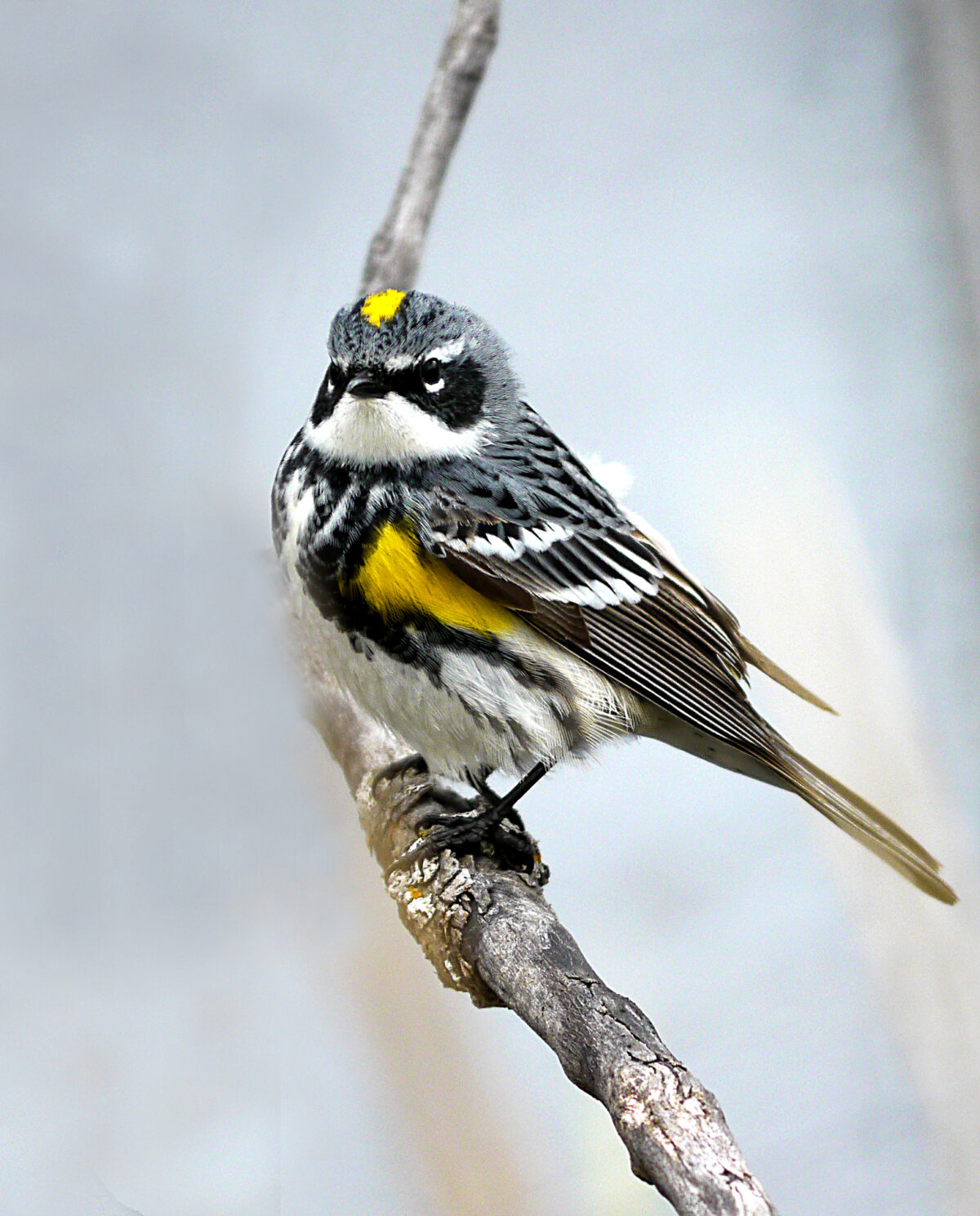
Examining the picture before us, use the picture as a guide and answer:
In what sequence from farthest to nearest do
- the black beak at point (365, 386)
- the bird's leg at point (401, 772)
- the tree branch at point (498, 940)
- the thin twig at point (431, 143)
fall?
the thin twig at point (431, 143), the bird's leg at point (401, 772), the black beak at point (365, 386), the tree branch at point (498, 940)

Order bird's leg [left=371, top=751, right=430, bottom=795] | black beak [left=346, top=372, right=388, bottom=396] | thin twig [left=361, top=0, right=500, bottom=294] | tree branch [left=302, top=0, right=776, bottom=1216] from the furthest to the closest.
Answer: thin twig [left=361, top=0, right=500, bottom=294] → bird's leg [left=371, top=751, right=430, bottom=795] → black beak [left=346, top=372, right=388, bottom=396] → tree branch [left=302, top=0, right=776, bottom=1216]

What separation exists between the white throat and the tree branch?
401mm

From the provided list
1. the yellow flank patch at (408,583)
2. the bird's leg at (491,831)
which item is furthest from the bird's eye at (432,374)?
the bird's leg at (491,831)

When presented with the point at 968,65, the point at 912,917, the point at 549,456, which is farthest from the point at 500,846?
the point at 968,65

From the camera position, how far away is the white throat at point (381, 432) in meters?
1.40

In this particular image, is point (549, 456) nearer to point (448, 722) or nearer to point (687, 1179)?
point (448, 722)

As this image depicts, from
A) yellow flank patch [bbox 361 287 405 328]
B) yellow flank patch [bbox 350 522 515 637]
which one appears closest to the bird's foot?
yellow flank patch [bbox 350 522 515 637]

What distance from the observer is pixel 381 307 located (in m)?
1.39

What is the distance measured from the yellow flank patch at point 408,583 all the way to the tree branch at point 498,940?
27cm

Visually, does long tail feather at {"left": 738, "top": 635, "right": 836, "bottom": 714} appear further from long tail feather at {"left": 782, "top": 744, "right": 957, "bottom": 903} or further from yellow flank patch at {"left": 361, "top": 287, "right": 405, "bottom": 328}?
yellow flank patch at {"left": 361, "top": 287, "right": 405, "bottom": 328}

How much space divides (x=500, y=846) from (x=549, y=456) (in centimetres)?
49

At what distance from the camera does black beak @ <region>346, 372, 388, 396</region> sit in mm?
1356

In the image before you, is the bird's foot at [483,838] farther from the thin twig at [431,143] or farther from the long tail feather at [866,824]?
the thin twig at [431,143]

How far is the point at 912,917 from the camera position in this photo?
1.67 meters
